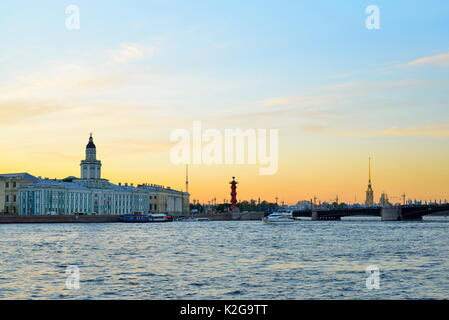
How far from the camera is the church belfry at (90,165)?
170375 millimetres

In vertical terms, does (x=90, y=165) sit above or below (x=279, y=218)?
above

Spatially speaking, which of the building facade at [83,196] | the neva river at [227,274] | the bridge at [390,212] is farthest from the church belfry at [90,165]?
the neva river at [227,274]

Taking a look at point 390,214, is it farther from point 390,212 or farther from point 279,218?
point 279,218

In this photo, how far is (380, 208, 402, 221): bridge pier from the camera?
136625 millimetres

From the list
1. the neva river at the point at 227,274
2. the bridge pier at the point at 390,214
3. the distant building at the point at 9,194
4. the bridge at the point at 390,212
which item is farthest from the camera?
the distant building at the point at 9,194

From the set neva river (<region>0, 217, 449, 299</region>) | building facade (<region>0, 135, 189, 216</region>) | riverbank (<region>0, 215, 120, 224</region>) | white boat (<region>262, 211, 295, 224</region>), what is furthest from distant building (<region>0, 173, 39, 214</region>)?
neva river (<region>0, 217, 449, 299</region>)

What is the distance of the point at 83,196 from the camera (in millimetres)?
156250

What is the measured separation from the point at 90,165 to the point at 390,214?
77.7m

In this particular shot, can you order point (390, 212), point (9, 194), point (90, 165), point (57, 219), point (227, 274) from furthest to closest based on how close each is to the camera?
point (90, 165)
point (9, 194)
point (390, 212)
point (57, 219)
point (227, 274)

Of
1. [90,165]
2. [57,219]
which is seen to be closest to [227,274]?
[57,219]

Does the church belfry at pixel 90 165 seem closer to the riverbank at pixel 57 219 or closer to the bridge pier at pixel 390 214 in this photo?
the riverbank at pixel 57 219
